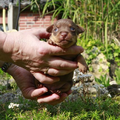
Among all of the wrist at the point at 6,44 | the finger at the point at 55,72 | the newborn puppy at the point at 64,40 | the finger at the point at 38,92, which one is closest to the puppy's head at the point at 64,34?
the newborn puppy at the point at 64,40

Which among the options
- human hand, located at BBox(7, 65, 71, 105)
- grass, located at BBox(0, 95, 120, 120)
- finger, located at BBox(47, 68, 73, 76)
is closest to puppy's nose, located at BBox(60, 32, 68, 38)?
finger, located at BBox(47, 68, 73, 76)

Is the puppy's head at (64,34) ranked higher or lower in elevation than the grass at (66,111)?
higher

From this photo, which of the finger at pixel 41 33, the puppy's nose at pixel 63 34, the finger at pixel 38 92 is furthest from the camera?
the finger at pixel 41 33

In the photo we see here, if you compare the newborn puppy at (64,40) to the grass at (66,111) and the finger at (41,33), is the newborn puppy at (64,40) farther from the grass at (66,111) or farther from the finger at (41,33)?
the grass at (66,111)

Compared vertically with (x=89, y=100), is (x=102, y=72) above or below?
below

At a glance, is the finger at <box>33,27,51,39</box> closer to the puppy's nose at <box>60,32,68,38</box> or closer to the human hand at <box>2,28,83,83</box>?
the human hand at <box>2,28,83,83</box>

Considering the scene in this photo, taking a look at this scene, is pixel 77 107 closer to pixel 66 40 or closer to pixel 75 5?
pixel 66 40

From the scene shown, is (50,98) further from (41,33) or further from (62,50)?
(41,33)

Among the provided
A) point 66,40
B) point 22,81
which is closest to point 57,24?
point 66,40
